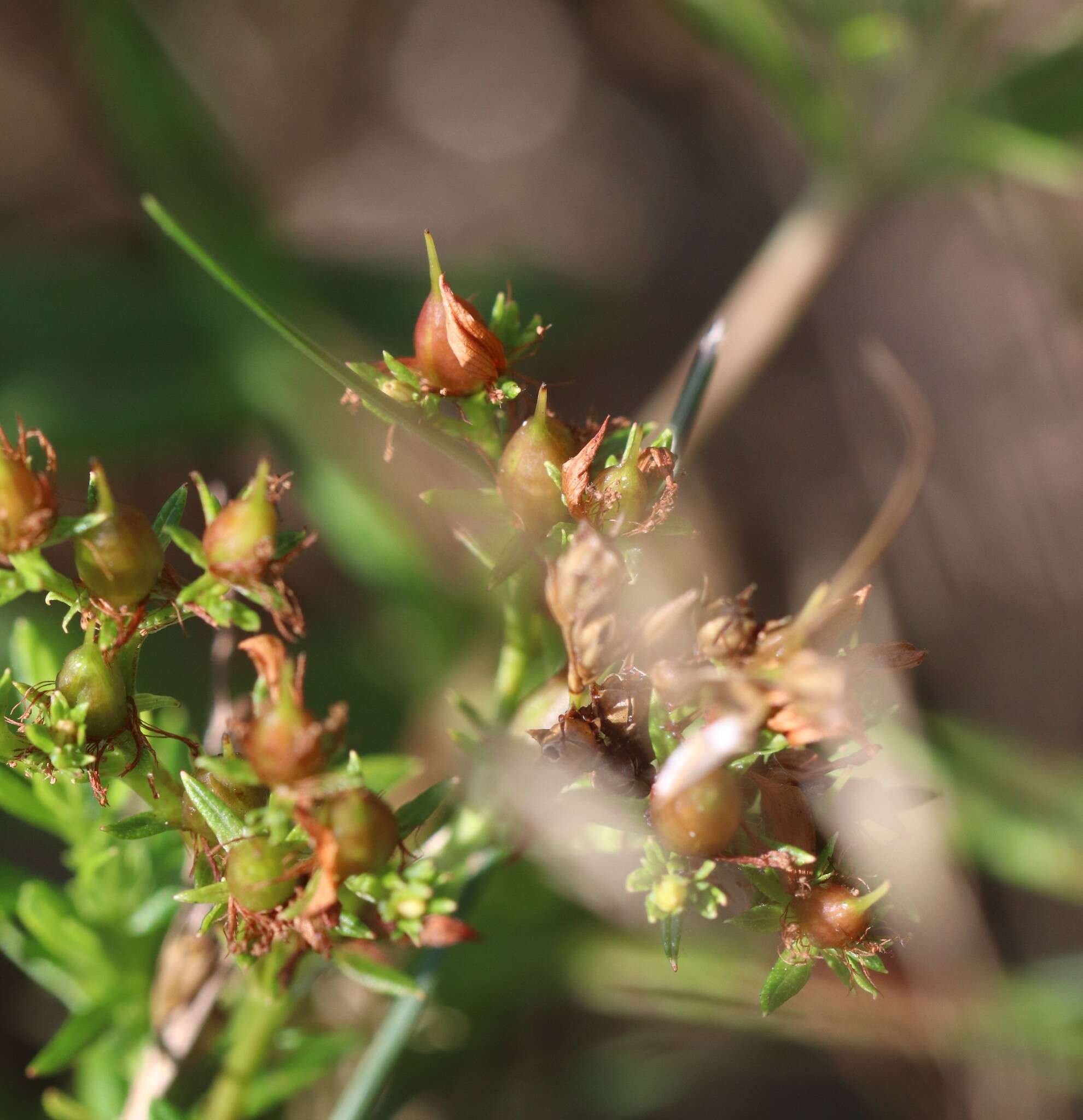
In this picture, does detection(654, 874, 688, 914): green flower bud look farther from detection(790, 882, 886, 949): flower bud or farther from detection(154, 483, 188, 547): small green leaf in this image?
detection(154, 483, 188, 547): small green leaf

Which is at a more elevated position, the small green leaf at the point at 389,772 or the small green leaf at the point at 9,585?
the small green leaf at the point at 9,585

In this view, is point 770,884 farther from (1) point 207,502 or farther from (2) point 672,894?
(1) point 207,502

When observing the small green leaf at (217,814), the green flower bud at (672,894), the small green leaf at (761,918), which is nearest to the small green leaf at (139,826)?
the small green leaf at (217,814)

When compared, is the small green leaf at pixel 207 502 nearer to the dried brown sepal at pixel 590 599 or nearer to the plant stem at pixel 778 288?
the dried brown sepal at pixel 590 599

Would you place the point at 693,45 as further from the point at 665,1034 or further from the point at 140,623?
the point at 140,623

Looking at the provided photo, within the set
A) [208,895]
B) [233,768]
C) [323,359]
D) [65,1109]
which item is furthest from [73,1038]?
[323,359]

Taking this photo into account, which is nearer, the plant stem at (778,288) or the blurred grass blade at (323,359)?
the blurred grass blade at (323,359)

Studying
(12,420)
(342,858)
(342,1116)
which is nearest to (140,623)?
(342,858)
